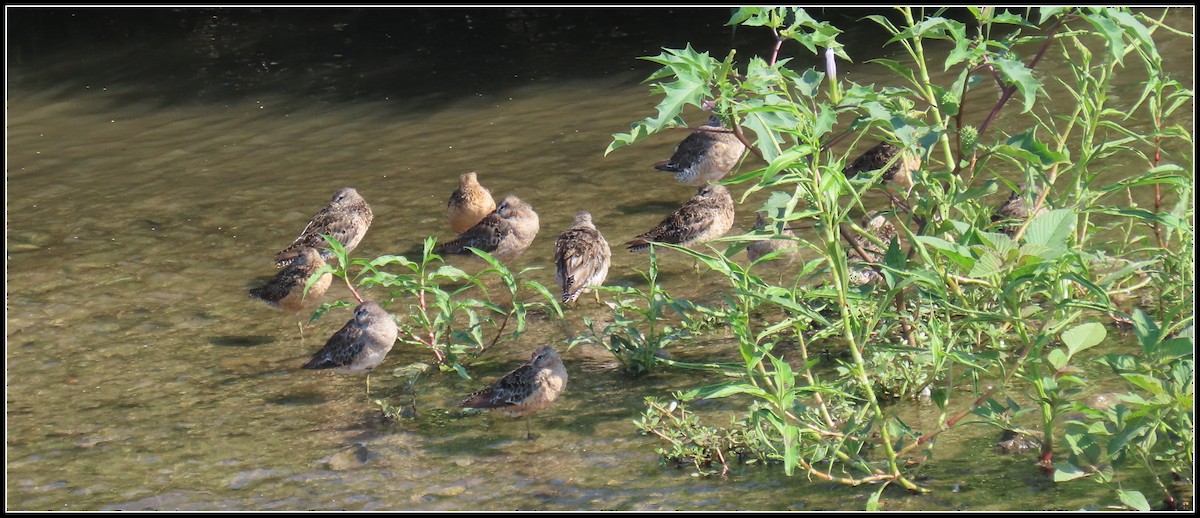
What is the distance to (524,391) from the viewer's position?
571cm

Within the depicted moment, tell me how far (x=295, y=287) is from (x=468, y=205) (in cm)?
195

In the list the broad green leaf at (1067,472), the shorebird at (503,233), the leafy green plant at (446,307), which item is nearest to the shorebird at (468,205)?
the shorebird at (503,233)

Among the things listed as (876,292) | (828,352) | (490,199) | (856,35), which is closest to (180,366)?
(490,199)

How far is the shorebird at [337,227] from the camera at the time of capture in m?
8.57

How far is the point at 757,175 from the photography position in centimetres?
379

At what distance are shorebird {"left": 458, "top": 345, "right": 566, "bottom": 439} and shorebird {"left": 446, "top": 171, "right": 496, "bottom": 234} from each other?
334cm

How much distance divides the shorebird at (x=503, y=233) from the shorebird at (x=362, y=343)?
5.94ft

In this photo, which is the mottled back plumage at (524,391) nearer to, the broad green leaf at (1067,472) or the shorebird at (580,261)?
the shorebird at (580,261)

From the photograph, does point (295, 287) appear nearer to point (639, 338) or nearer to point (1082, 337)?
point (639, 338)

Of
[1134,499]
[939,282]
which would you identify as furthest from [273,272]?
[1134,499]

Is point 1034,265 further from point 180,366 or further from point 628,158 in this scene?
point 628,158

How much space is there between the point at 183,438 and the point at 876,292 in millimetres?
3419

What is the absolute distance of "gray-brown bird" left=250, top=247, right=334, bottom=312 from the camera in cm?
759

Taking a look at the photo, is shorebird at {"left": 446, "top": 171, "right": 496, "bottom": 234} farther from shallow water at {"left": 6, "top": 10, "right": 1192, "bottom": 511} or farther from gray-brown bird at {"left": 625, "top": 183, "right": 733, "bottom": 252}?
gray-brown bird at {"left": 625, "top": 183, "right": 733, "bottom": 252}
